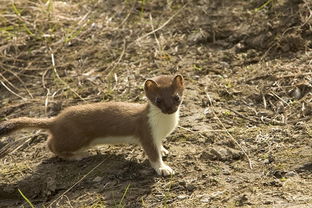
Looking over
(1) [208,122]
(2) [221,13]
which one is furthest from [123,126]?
(2) [221,13]

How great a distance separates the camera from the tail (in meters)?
4.82

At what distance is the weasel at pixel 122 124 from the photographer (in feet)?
14.8

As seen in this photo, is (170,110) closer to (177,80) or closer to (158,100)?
(158,100)

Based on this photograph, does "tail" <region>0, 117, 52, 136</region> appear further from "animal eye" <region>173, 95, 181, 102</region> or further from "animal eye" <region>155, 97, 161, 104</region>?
"animal eye" <region>173, 95, 181, 102</region>

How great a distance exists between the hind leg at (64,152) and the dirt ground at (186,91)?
0.07 metres

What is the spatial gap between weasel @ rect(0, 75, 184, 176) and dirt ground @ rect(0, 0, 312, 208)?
0.17 metres

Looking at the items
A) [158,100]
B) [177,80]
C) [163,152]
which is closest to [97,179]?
[163,152]

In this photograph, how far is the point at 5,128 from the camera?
4809 millimetres

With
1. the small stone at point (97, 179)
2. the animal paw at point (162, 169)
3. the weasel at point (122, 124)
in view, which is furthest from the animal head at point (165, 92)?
the small stone at point (97, 179)

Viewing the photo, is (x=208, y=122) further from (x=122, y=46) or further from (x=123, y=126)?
(x=122, y=46)

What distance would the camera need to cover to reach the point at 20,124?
4.89 meters

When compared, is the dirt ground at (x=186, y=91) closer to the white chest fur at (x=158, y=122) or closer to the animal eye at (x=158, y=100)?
the white chest fur at (x=158, y=122)

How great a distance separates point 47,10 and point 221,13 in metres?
2.39

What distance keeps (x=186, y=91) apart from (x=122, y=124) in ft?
3.87
